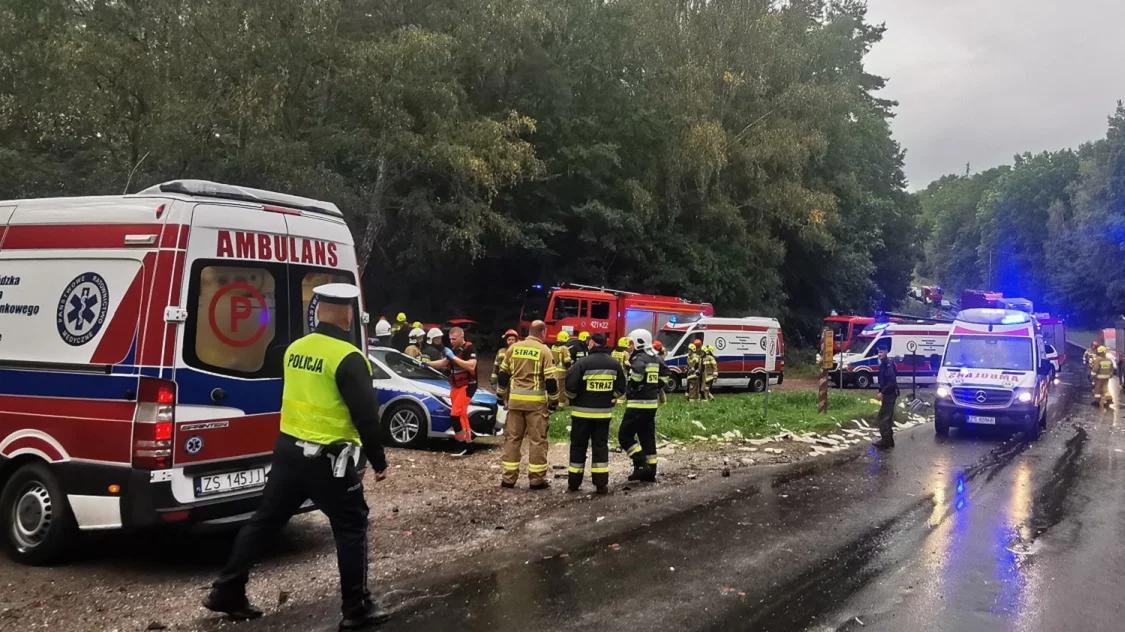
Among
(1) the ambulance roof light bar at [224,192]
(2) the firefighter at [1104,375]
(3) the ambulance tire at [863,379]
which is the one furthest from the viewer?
(3) the ambulance tire at [863,379]

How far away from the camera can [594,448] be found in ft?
28.2

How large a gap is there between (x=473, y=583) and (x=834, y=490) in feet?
17.3

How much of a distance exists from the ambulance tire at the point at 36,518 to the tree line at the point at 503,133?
9433 millimetres

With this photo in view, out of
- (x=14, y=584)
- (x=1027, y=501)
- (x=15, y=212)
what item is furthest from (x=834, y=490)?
(x=15, y=212)

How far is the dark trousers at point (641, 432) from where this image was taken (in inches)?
363

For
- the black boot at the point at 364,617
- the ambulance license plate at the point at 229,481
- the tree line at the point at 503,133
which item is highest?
the tree line at the point at 503,133

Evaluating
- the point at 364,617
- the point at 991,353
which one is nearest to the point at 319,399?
the point at 364,617

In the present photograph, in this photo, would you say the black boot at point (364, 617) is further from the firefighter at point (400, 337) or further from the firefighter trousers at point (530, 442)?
the firefighter at point (400, 337)

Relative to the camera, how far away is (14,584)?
527 cm

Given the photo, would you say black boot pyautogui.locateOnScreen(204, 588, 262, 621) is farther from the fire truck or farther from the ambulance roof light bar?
the fire truck

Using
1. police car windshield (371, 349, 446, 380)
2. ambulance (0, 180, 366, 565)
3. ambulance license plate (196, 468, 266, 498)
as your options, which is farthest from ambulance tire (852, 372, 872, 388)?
ambulance license plate (196, 468, 266, 498)

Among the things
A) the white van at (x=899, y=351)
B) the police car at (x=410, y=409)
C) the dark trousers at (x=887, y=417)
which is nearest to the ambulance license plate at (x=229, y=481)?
the police car at (x=410, y=409)

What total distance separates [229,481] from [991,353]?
14.1 metres

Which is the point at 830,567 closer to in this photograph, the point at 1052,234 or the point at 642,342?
the point at 642,342
